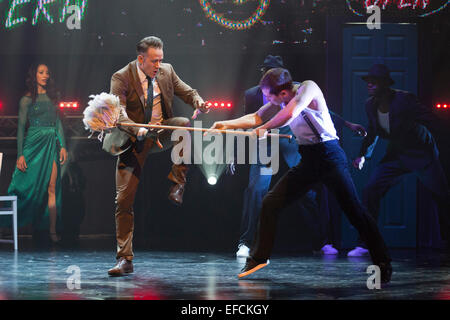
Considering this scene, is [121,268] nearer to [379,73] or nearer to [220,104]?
[379,73]

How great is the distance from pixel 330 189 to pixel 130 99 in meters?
1.69

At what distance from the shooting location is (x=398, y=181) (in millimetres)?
7539

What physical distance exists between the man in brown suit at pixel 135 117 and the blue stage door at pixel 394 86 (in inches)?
111

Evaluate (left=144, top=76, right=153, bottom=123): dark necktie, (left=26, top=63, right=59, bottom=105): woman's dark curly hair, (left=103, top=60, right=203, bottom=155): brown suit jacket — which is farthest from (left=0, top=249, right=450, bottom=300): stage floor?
(left=26, top=63, right=59, bottom=105): woman's dark curly hair

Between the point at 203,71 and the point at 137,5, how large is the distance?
1264mm

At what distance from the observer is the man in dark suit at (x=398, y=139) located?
7383mm

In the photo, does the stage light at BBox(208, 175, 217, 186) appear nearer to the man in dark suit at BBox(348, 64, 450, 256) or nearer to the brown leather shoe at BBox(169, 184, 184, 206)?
the man in dark suit at BBox(348, 64, 450, 256)

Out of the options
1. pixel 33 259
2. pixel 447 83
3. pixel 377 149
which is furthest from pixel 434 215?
pixel 33 259

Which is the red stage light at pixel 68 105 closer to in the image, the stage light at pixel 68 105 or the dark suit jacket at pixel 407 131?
the stage light at pixel 68 105

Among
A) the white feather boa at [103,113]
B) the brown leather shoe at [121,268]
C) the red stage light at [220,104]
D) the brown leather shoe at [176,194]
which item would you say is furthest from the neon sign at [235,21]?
the brown leather shoe at [121,268]

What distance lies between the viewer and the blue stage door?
755 centimetres

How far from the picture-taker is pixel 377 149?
25.1ft

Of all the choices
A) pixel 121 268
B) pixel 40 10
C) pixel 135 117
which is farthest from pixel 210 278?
pixel 40 10
